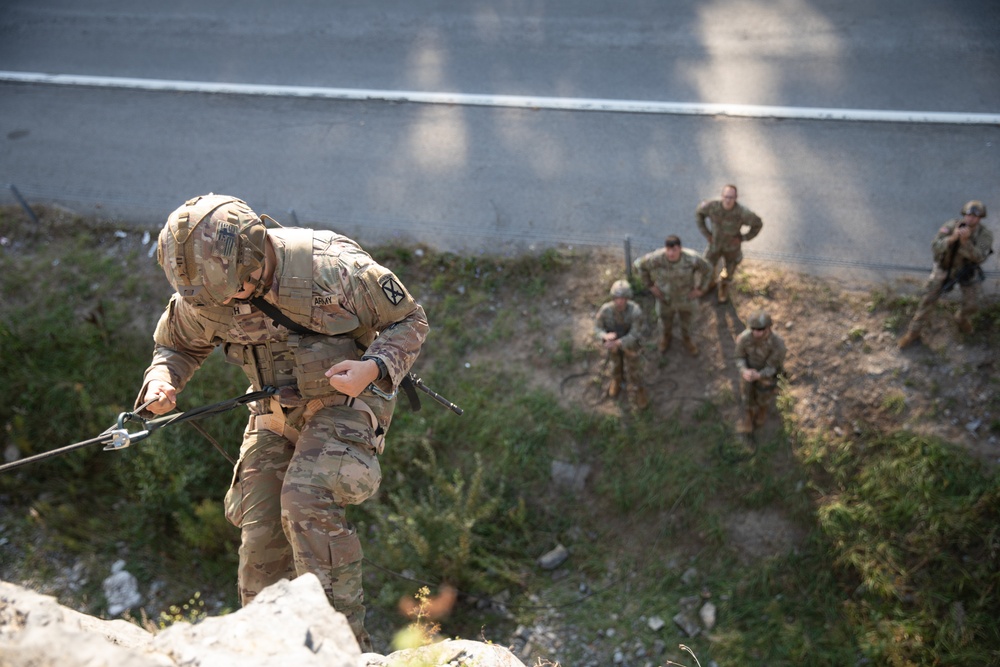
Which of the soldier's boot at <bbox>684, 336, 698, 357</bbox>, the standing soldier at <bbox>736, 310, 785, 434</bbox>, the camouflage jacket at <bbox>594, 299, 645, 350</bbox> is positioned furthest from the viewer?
the soldier's boot at <bbox>684, 336, 698, 357</bbox>

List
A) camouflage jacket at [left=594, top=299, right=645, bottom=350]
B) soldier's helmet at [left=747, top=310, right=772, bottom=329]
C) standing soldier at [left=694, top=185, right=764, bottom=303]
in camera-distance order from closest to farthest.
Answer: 1. soldier's helmet at [left=747, top=310, right=772, bottom=329]
2. camouflage jacket at [left=594, top=299, right=645, bottom=350]
3. standing soldier at [left=694, top=185, right=764, bottom=303]

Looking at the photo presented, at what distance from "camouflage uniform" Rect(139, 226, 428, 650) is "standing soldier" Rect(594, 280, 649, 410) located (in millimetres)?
3740

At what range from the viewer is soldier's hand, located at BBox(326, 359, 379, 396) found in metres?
4.96

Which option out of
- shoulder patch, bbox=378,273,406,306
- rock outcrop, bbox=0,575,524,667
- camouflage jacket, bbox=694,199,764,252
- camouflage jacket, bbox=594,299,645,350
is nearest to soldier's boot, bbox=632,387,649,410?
camouflage jacket, bbox=594,299,645,350

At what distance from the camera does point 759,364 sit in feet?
29.4

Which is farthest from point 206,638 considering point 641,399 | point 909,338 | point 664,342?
point 909,338

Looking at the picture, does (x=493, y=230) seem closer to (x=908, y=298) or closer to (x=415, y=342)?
(x=908, y=298)

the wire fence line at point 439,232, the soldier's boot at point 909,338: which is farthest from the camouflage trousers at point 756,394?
the wire fence line at point 439,232

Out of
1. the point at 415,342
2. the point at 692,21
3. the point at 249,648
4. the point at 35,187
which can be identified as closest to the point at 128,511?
the point at 35,187

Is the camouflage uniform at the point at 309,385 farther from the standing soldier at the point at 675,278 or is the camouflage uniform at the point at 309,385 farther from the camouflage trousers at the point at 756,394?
the camouflage trousers at the point at 756,394

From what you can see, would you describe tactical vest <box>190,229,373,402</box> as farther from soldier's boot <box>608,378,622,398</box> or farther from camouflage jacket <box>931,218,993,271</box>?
camouflage jacket <box>931,218,993,271</box>

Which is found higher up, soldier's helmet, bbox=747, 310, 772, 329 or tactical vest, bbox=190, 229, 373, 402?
tactical vest, bbox=190, 229, 373, 402

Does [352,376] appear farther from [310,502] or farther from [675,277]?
[675,277]

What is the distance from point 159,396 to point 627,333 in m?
5.21
